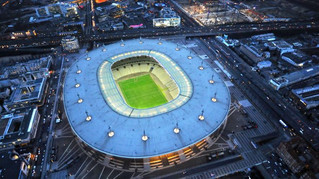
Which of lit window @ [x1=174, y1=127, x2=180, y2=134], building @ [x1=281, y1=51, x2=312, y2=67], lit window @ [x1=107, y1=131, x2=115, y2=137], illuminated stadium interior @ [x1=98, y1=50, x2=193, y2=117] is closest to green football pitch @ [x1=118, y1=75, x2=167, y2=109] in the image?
illuminated stadium interior @ [x1=98, y1=50, x2=193, y2=117]

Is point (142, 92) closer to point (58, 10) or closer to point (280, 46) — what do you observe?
point (280, 46)

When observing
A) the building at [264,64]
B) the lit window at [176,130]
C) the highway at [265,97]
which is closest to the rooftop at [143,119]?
the lit window at [176,130]

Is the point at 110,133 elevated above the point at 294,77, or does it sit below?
above

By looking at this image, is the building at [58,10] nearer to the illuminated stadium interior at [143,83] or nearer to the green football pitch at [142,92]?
the illuminated stadium interior at [143,83]

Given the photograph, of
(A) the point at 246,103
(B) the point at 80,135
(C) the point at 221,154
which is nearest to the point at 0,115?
(B) the point at 80,135

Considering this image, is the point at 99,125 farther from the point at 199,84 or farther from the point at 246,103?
the point at 246,103

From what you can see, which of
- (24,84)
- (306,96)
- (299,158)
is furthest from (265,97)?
(24,84)
